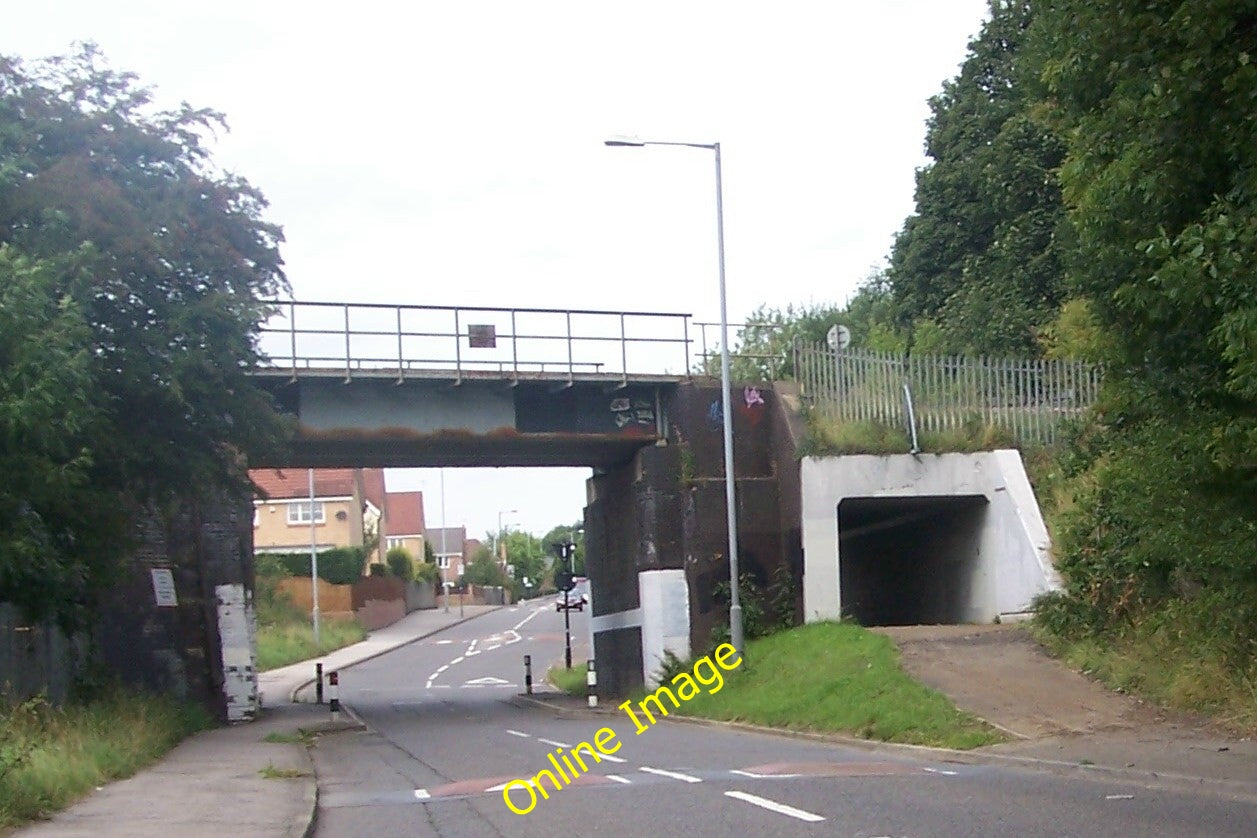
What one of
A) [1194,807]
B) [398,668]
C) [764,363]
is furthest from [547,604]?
[1194,807]

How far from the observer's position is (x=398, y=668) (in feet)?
182

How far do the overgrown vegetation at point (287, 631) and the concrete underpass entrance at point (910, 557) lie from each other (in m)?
29.2

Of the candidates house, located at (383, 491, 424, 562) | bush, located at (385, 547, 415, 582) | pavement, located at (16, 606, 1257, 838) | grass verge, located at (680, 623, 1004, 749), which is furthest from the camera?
house, located at (383, 491, 424, 562)

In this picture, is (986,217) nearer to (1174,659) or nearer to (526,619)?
(1174,659)

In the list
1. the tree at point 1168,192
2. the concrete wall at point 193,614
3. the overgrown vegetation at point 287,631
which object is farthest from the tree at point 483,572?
the tree at point 1168,192

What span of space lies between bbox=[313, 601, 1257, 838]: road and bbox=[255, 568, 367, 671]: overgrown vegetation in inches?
1410

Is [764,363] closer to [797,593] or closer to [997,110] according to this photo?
[797,593]

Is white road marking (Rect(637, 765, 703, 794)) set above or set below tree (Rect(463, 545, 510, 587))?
→ above

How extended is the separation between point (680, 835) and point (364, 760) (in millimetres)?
10766

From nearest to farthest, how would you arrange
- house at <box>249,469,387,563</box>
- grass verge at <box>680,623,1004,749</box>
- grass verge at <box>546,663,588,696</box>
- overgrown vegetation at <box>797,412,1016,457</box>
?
grass verge at <box>680,623,1004,749</box> < overgrown vegetation at <box>797,412,1016,457</box> < grass verge at <box>546,663,588,696</box> < house at <box>249,469,387,563</box>

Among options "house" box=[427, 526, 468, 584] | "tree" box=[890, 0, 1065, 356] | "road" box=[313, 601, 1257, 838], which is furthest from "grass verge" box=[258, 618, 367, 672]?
"house" box=[427, 526, 468, 584]

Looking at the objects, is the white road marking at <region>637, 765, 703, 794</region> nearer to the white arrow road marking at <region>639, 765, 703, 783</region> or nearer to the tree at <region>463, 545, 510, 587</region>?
the white arrow road marking at <region>639, 765, 703, 783</region>

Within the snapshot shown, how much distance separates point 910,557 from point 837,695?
12.3 meters

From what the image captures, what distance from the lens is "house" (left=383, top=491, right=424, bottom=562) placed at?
13838 cm
